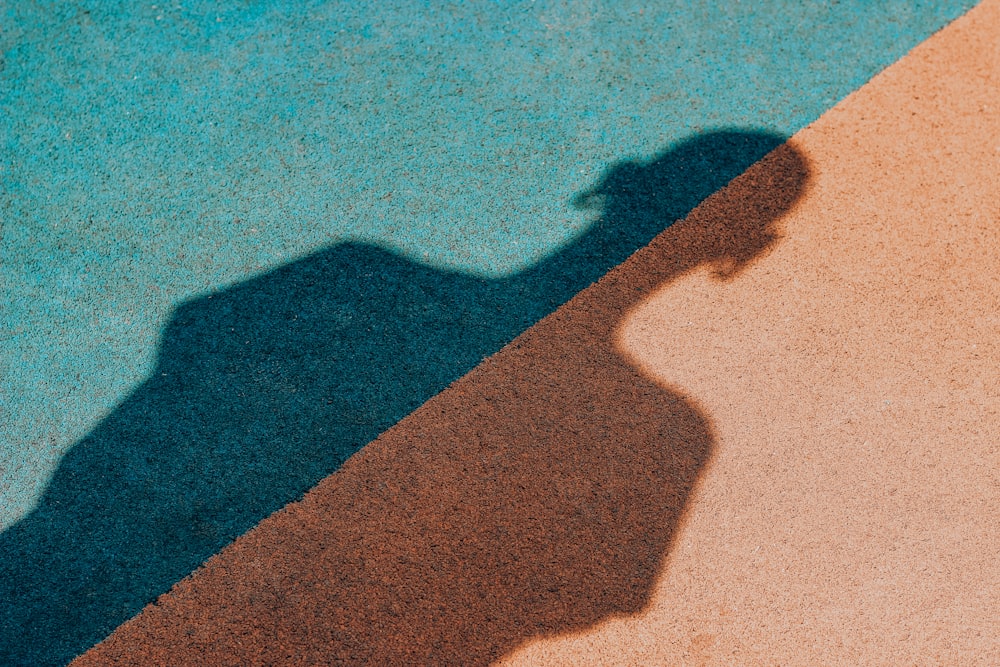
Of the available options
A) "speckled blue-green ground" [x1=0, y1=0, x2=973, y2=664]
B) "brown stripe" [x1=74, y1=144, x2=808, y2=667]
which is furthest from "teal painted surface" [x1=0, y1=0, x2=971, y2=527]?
"brown stripe" [x1=74, y1=144, x2=808, y2=667]

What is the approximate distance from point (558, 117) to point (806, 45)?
1.42 m

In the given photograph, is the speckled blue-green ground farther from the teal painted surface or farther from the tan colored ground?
the tan colored ground

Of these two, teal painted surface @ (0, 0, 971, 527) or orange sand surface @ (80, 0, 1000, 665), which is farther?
teal painted surface @ (0, 0, 971, 527)

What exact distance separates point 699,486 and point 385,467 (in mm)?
1232

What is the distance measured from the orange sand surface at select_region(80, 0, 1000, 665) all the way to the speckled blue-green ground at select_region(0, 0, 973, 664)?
0.72ft

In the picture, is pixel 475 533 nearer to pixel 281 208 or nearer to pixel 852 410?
pixel 852 410

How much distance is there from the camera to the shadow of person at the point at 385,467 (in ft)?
10.00

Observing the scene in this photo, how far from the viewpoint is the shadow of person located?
3.05 meters

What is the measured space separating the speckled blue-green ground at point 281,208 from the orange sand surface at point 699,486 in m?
0.22

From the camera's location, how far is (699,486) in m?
3.24

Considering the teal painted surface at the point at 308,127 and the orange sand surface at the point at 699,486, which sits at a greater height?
the teal painted surface at the point at 308,127

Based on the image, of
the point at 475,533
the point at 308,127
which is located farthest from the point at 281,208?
the point at 475,533

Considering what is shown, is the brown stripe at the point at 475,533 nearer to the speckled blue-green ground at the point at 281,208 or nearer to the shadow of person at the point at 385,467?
the shadow of person at the point at 385,467

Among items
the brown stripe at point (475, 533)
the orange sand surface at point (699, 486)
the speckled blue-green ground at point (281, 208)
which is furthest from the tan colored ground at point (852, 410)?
the speckled blue-green ground at point (281, 208)
